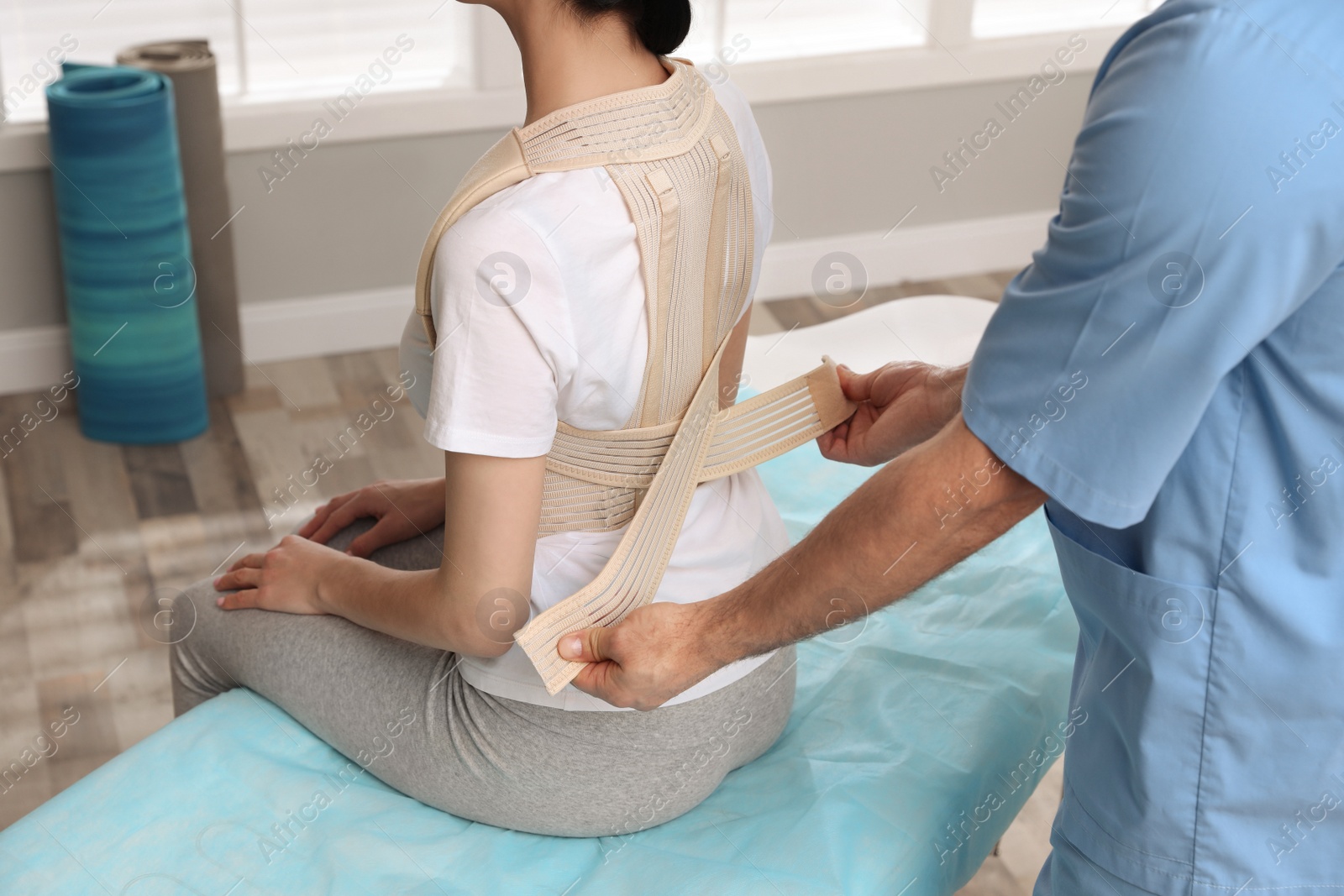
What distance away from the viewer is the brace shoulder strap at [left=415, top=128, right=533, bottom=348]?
98 cm

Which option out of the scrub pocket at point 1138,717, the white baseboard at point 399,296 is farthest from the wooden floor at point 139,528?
the scrub pocket at point 1138,717

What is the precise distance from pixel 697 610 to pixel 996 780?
0.42m

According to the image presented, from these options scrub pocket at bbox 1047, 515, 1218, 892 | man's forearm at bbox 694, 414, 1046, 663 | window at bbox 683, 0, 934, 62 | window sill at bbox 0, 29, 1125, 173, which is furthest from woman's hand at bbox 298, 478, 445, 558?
window at bbox 683, 0, 934, 62

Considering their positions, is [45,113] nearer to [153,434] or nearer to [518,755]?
[153,434]

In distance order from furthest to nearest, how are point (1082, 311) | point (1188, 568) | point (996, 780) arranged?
point (996, 780) → point (1188, 568) → point (1082, 311)

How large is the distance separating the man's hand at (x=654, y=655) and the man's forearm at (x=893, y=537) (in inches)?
2.2

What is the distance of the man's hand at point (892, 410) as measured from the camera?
1.23m

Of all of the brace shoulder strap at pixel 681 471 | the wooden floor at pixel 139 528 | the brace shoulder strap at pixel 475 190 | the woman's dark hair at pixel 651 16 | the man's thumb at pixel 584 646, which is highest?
the woman's dark hair at pixel 651 16

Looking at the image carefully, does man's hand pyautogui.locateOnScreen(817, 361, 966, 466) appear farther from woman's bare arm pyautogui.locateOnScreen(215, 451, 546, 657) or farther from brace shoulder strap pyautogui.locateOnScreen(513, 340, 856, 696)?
woman's bare arm pyautogui.locateOnScreen(215, 451, 546, 657)

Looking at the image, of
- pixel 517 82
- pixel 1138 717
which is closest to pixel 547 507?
pixel 1138 717

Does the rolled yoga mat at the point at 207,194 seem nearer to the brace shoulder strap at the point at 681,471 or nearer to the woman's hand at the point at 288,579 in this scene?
the woman's hand at the point at 288,579

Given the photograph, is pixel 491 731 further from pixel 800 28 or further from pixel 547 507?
pixel 800 28

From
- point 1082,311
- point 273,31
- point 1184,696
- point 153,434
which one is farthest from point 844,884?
point 273,31

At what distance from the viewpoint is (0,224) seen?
2.74 metres
